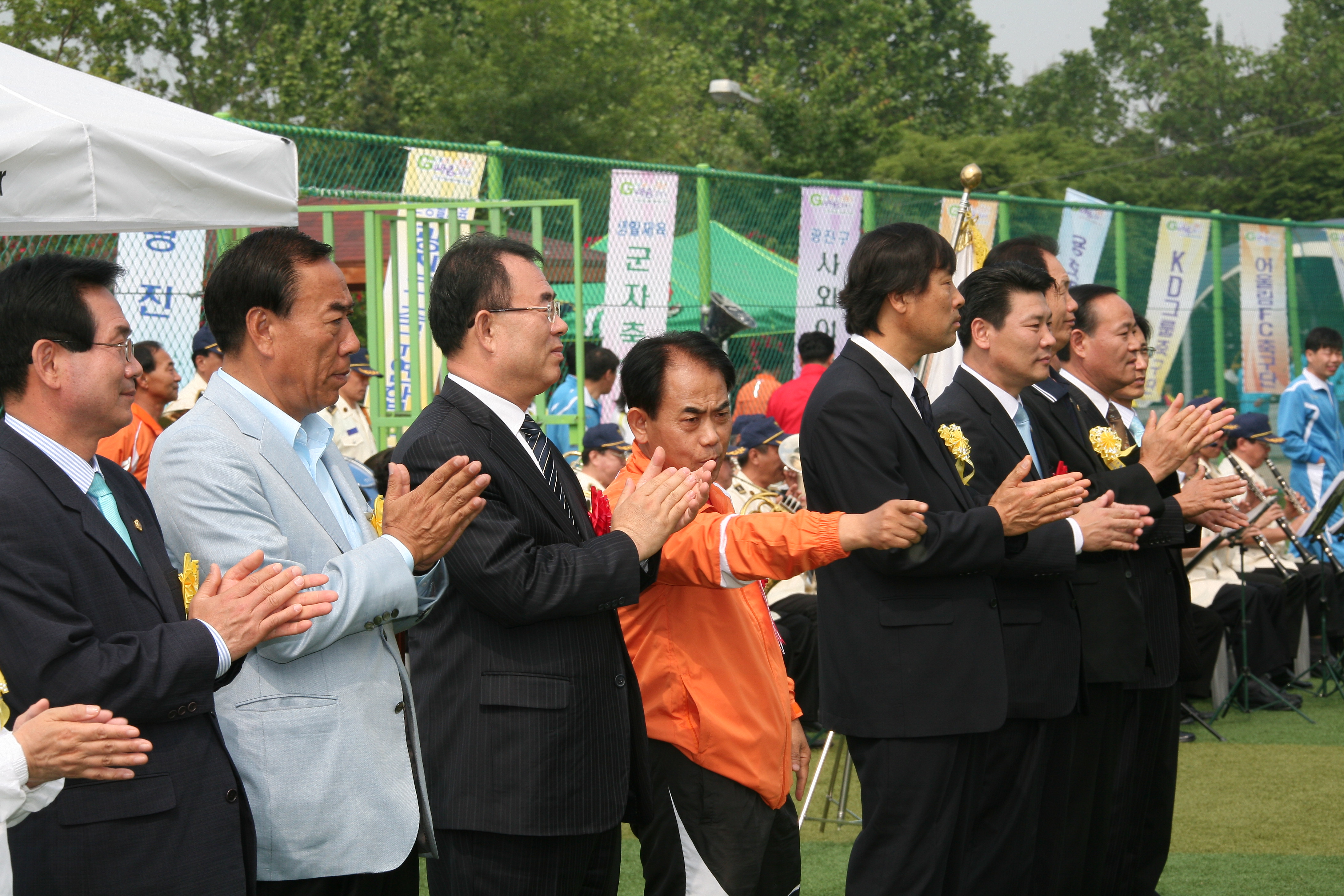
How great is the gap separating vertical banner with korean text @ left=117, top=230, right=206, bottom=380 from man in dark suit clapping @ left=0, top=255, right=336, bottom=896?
13.3 ft

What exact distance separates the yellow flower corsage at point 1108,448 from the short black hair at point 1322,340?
21.5 feet

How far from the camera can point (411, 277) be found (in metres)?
6.27

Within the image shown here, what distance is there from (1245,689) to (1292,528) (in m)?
1.87

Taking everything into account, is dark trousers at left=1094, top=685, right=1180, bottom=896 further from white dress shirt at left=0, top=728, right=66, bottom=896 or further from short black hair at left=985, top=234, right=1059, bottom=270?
white dress shirt at left=0, top=728, right=66, bottom=896

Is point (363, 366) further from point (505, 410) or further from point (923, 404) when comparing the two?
point (505, 410)

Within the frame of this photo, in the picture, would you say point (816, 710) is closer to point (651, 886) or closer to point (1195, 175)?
point (651, 886)

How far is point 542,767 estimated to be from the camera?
2.60 m

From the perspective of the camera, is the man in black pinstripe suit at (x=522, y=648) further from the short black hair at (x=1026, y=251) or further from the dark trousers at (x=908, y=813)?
the short black hair at (x=1026, y=251)

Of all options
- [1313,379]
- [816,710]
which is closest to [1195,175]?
[1313,379]

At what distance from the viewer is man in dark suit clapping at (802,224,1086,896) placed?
10.5ft

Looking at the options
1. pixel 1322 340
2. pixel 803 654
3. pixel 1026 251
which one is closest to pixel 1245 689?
pixel 803 654

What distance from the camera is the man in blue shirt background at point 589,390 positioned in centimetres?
843

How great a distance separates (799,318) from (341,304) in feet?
23.1

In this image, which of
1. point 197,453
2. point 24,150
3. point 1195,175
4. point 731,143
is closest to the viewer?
point 197,453
